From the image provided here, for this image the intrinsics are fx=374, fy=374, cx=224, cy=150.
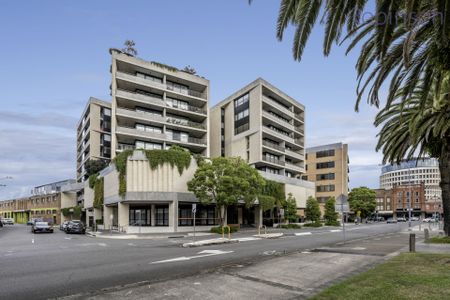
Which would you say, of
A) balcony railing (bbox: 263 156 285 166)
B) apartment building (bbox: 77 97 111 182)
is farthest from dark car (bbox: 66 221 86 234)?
balcony railing (bbox: 263 156 285 166)

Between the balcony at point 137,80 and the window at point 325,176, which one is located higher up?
the balcony at point 137,80

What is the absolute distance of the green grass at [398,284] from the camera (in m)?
7.71

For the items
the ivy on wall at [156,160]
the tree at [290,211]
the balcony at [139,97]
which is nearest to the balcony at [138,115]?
the balcony at [139,97]

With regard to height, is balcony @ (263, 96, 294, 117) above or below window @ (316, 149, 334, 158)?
above

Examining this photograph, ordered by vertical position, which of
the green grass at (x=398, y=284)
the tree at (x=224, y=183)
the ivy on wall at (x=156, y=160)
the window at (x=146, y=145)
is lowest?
the green grass at (x=398, y=284)

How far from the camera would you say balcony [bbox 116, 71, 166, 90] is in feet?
172

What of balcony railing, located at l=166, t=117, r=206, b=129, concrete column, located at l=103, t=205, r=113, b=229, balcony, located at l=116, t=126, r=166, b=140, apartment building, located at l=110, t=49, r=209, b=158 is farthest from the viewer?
balcony railing, located at l=166, t=117, r=206, b=129

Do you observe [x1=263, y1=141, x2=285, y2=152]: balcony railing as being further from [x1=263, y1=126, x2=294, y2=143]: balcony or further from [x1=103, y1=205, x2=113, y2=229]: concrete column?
[x1=103, y1=205, x2=113, y2=229]: concrete column

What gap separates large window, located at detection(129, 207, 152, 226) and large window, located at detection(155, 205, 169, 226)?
1124mm

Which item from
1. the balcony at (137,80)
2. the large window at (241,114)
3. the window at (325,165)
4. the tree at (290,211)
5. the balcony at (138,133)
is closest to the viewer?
the balcony at (138,133)

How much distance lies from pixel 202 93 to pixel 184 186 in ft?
81.8

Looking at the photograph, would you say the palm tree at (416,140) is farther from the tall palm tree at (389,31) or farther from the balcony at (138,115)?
the balcony at (138,115)

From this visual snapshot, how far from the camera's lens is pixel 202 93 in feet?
206

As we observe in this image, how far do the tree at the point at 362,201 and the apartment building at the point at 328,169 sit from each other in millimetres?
3033
